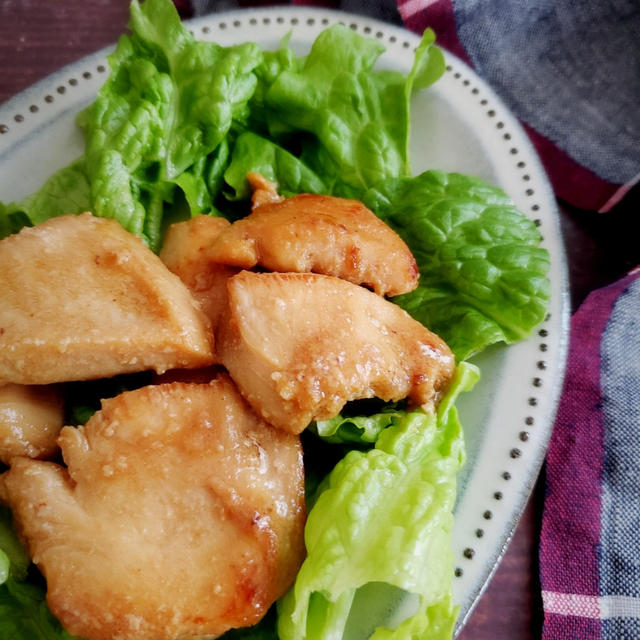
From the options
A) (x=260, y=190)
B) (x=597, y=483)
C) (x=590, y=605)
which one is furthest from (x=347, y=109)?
(x=590, y=605)

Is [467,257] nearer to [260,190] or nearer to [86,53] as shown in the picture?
[260,190]

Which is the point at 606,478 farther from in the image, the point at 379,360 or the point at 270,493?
the point at 270,493

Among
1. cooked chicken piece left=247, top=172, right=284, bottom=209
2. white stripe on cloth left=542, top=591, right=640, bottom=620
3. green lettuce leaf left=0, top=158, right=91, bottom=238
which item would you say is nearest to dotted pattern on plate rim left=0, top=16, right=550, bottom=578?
green lettuce leaf left=0, top=158, right=91, bottom=238

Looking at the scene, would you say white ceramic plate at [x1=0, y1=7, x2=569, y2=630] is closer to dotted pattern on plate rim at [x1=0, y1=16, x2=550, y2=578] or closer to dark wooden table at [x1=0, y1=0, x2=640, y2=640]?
dotted pattern on plate rim at [x1=0, y1=16, x2=550, y2=578]

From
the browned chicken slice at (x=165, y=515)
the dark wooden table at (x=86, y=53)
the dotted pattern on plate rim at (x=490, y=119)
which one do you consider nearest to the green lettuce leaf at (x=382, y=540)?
the browned chicken slice at (x=165, y=515)

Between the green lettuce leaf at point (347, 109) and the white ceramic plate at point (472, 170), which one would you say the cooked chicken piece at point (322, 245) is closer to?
the green lettuce leaf at point (347, 109)

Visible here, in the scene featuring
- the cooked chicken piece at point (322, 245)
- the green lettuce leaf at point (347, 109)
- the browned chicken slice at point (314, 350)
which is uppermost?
Answer: the green lettuce leaf at point (347, 109)
